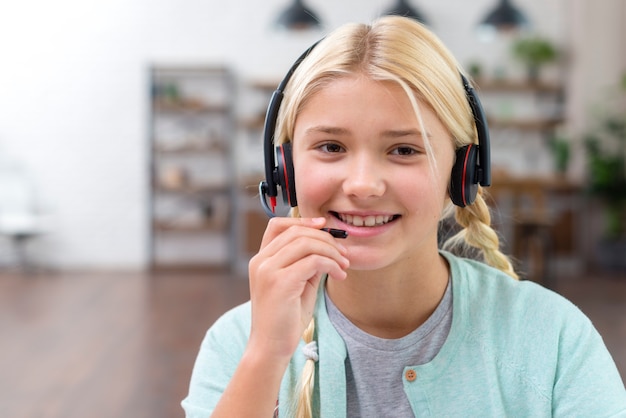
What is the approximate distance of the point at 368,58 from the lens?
1038 mm

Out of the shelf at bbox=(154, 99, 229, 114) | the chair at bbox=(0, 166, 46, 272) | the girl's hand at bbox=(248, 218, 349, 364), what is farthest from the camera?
the shelf at bbox=(154, 99, 229, 114)

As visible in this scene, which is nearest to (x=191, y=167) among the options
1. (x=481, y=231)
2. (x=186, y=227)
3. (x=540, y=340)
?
(x=186, y=227)

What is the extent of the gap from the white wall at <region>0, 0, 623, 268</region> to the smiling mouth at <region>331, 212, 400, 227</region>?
6.58 metres

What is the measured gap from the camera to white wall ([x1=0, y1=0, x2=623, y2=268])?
755 centimetres

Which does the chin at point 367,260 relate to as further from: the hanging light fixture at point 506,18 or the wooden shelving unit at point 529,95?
the wooden shelving unit at point 529,95

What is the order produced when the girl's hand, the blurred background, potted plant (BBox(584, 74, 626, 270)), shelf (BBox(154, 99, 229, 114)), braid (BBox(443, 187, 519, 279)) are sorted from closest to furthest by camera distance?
the girl's hand
braid (BBox(443, 187, 519, 279))
potted plant (BBox(584, 74, 626, 270))
the blurred background
shelf (BBox(154, 99, 229, 114))

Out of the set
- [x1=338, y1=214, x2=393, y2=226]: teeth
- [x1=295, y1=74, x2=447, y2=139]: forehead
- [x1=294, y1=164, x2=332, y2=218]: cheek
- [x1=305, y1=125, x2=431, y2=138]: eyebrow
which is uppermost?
[x1=295, y1=74, x2=447, y2=139]: forehead

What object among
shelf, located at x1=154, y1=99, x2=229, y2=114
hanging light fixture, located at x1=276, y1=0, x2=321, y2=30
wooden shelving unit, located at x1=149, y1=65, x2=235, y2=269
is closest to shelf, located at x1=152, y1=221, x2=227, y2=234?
wooden shelving unit, located at x1=149, y1=65, x2=235, y2=269

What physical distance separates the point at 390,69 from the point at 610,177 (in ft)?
21.0

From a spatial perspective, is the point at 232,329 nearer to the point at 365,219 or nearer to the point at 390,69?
the point at 365,219

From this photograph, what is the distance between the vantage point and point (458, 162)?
1.12 m

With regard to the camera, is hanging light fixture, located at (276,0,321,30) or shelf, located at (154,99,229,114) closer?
hanging light fixture, located at (276,0,321,30)

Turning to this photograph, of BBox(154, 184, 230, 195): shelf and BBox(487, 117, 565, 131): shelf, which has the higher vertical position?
BBox(487, 117, 565, 131): shelf

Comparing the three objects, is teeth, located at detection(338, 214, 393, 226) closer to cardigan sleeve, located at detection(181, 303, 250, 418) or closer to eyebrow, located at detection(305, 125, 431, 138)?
eyebrow, located at detection(305, 125, 431, 138)
